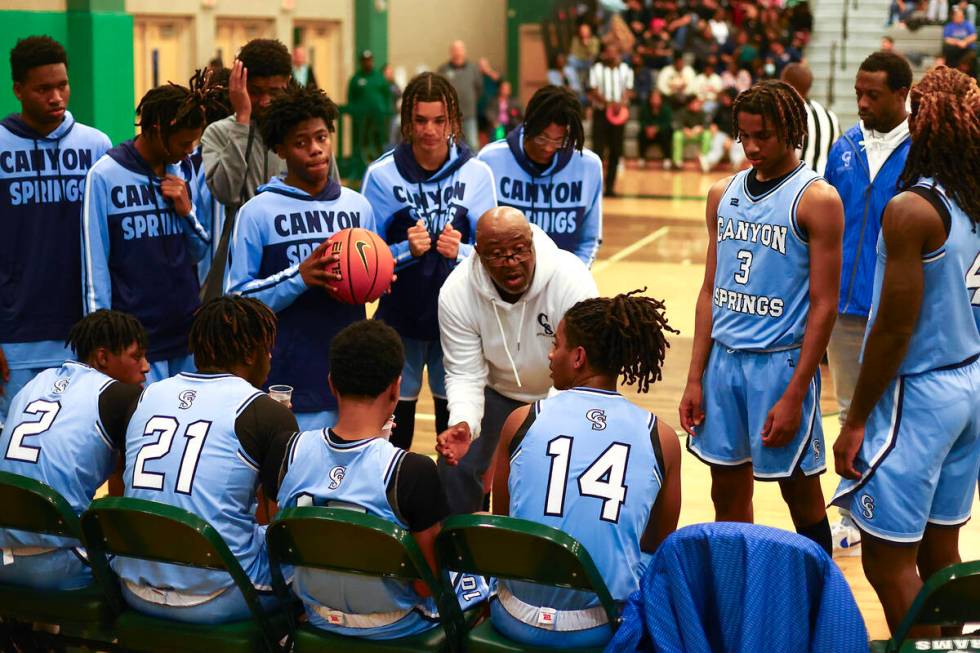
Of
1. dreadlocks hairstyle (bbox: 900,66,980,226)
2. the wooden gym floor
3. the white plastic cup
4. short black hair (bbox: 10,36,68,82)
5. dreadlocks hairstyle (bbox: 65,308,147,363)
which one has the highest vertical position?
short black hair (bbox: 10,36,68,82)

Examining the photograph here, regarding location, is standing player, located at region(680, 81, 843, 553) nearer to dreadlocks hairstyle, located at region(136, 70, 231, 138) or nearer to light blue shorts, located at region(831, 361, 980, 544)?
light blue shorts, located at region(831, 361, 980, 544)

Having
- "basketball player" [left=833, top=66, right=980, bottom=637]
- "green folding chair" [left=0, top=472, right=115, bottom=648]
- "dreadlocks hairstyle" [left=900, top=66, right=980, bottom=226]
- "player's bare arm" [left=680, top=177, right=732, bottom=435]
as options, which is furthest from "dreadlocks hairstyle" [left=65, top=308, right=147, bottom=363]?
"dreadlocks hairstyle" [left=900, top=66, right=980, bottom=226]

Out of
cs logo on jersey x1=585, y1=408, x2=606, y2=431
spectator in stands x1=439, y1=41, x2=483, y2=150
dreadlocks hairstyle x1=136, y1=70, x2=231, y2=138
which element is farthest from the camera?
spectator in stands x1=439, y1=41, x2=483, y2=150

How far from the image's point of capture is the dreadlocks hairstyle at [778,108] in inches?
151

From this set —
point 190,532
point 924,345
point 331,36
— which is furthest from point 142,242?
point 331,36

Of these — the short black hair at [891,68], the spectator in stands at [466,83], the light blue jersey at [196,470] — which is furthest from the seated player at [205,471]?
the spectator in stands at [466,83]

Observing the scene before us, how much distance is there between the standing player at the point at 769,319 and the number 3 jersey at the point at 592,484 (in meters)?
0.82

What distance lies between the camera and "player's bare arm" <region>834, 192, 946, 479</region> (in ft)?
10.9

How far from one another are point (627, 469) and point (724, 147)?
1875 cm

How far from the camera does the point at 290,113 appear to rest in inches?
171

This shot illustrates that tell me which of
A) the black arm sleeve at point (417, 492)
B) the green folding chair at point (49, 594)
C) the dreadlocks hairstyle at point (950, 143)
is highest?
the dreadlocks hairstyle at point (950, 143)

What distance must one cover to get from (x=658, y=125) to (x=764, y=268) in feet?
59.3

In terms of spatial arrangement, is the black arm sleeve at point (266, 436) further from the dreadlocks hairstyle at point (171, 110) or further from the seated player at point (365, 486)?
the dreadlocks hairstyle at point (171, 110)

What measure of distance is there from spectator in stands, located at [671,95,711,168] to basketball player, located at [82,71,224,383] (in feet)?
56.9
